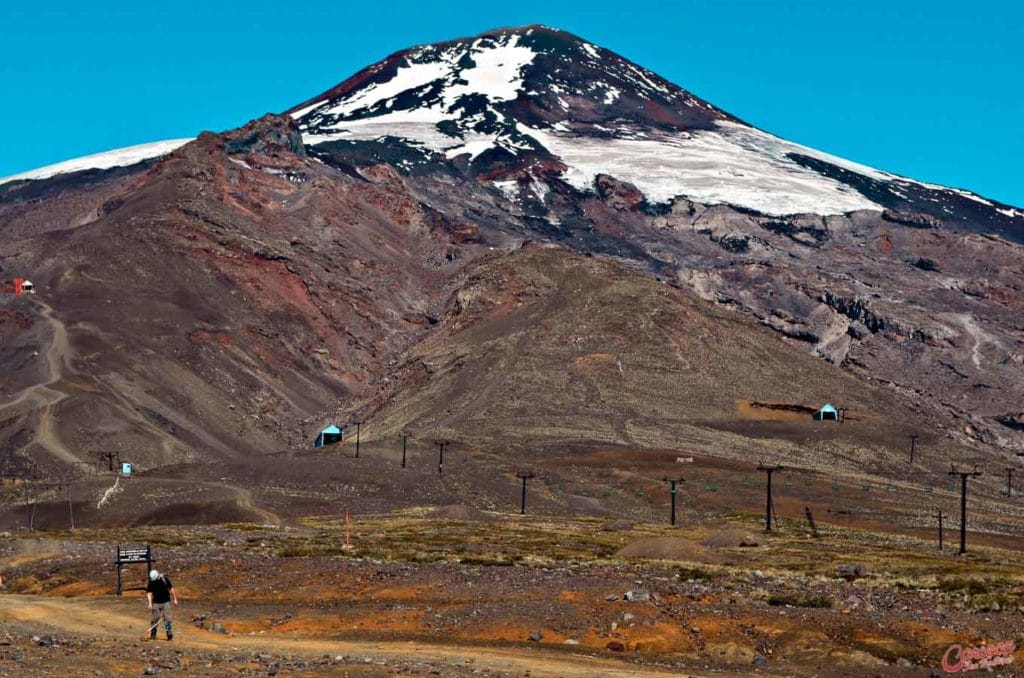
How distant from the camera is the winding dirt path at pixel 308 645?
35.7 meters

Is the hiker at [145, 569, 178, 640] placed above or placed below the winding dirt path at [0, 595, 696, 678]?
above

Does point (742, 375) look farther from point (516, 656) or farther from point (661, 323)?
point (516, 656)

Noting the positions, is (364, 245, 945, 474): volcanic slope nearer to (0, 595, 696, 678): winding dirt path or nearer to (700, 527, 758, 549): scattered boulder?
(700, 527, 758, 549): scattered boulder

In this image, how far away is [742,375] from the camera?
17200 centimetres

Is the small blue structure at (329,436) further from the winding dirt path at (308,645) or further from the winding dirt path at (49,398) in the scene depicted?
the winding dirt path at (308,645)

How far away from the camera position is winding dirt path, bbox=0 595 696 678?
35688 millimetres

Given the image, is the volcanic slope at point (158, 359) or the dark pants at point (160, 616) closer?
the dark pants at point (160, 616)

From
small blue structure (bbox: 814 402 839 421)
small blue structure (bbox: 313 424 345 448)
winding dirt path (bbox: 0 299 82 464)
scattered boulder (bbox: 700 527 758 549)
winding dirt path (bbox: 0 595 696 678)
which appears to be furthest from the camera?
small blue structure (bbox: 814 402 839 421)

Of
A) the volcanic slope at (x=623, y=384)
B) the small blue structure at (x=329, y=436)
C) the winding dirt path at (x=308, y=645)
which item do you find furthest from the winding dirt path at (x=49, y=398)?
the winding dirt path at (x=308, y=645)

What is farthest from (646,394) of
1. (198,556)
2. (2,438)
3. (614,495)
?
(198,556)

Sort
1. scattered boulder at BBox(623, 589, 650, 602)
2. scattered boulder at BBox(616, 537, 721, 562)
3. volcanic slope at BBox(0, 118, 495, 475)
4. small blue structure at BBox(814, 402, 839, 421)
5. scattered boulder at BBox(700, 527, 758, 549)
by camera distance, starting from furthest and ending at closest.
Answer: small blue structure at BBox(814, 402, 839, 421) → volcanic slope at BBox(0, 118, 495, 475) → scattered boulder at BBox(700, 527, 758, 549) → scattered boulder at BBox(616, 537, 721, 562) → scattered boulder at BBox(623, 589, 650, 602)

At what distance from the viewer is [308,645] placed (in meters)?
38.2

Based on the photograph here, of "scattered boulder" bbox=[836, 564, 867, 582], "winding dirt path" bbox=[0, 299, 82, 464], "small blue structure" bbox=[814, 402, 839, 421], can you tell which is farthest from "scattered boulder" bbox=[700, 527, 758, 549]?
"small blue structure" bbox=[814, 402, 839, 421]

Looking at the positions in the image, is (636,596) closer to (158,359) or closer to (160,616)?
(160,616)
